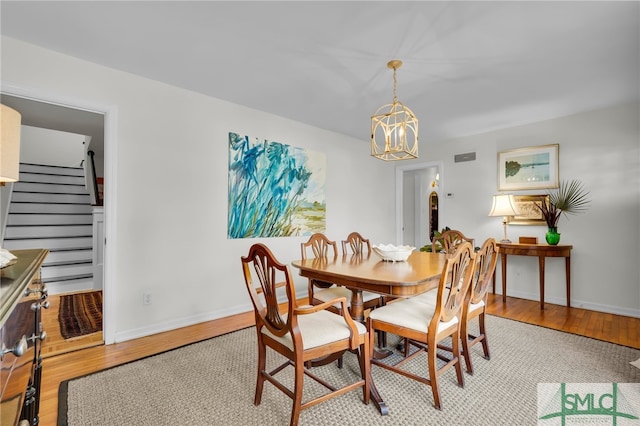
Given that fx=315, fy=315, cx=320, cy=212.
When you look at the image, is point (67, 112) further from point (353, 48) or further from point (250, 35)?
point (353, 48)

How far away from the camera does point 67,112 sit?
129 inches

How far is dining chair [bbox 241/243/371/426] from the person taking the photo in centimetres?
153

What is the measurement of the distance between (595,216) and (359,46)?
3453 millimetres

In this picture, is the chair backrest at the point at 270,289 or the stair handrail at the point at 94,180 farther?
the stair handrail at the point at 94,180

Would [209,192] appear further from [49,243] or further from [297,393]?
[49,243]

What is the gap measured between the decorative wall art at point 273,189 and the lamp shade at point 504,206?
2238mm

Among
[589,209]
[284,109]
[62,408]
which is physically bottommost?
[62,408]

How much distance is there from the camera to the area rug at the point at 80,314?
2.97m

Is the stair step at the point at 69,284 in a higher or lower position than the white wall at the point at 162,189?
lower

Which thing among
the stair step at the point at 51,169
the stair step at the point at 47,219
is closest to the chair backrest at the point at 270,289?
the stair step at the point at 47,219

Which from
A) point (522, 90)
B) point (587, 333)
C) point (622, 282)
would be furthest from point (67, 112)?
point (622, 282)

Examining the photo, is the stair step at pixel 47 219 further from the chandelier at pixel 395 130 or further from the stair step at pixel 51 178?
the chandelier at pixel 395 130

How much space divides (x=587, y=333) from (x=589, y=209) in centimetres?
157

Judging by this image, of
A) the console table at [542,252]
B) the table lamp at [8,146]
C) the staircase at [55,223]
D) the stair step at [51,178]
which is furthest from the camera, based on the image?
the stair step at [51,178]
